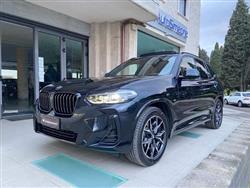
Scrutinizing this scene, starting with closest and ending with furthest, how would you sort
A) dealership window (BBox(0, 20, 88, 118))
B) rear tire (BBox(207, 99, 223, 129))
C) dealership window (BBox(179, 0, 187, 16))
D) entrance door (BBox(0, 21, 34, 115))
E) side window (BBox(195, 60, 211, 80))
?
side window (BBox(195, 60, 211, 80)) → rear tire (BBox(207, 99, 223, 129)) → entrance door (BBox(0, 21, 34, 115)) → dealership window (BBox(0, 20, 88, 118)) → dealership window (BBox(179, 0, 187, 16))

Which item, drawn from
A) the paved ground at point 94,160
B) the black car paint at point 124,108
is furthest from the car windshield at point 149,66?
the paved ground at point 94,160

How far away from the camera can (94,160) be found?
9.45 ft

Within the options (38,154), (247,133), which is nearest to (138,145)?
(38,154)

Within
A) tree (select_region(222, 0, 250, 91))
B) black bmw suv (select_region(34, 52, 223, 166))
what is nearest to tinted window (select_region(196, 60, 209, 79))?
black bmw suv (select_region(34, 52, 223, 166))

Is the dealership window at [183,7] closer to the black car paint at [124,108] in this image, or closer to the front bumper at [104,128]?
the black car paint at [124,108]

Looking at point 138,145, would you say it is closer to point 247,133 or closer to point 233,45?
point 247,133

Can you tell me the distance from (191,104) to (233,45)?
33893 mm

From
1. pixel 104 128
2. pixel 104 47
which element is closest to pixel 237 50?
pixel 104 47

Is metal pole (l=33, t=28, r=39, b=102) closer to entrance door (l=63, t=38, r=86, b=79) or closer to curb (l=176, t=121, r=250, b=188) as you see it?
entrance door (l=63, t=38, r=86, b=79)

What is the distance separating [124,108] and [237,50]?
35.1 meters

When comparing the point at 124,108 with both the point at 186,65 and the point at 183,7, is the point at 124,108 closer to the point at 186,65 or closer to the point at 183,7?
the point at 186,65

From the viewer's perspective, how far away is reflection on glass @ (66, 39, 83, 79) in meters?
7.38

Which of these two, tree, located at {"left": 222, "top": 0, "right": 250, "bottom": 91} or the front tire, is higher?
tree, located at {"left": 222, "top": 0, "right": 250, "bottom": 91}

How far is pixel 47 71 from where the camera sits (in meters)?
6.73
